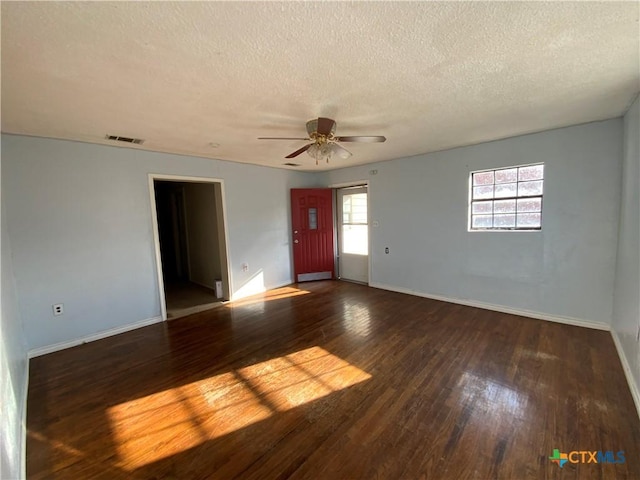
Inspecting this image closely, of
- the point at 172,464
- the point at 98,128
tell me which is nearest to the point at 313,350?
the point at 172,464

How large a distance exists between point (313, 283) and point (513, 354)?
3.61 m

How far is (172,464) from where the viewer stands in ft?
5.20

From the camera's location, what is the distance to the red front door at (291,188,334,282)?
551cm

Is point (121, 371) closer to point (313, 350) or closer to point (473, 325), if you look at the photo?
point (313, 350)

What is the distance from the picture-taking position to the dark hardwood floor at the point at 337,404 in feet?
5.15

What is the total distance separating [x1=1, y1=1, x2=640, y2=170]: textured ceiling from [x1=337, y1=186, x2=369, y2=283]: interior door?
8.53ft

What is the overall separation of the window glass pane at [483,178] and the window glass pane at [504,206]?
12.2 inches

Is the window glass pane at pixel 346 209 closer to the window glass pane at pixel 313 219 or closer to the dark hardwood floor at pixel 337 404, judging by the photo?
the window glass pane at pixel 313 219

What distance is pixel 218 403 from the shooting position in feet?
6.89

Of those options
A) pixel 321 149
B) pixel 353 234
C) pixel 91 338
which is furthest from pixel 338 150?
pixel 91 338

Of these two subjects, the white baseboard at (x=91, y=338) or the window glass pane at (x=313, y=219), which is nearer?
the white baseboard at (x=91, y=338)

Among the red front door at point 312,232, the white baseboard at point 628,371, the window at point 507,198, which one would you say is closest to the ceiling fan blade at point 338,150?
the window at point 507,198

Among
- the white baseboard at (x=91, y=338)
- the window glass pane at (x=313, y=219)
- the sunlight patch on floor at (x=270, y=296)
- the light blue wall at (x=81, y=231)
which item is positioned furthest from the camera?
the window glass pane at (x=313, y=219)

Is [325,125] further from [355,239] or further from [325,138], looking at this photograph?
[355,239]
